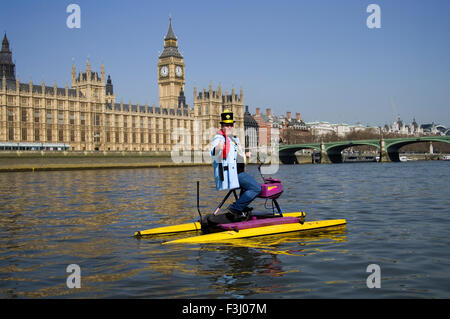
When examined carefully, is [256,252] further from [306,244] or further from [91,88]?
[91,88]

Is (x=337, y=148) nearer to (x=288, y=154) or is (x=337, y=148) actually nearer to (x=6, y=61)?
(x=288, y=154)

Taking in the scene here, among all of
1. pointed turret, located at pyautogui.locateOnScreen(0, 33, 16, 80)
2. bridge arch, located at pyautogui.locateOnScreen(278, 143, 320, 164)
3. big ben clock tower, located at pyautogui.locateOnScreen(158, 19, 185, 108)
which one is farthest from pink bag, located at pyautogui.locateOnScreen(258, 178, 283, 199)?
big ben clock tower, located at pyautogui.locateOnScreen(158, 19, 185, 108)

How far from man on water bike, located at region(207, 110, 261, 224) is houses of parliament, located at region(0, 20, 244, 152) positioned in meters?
48.5

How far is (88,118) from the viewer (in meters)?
91.9

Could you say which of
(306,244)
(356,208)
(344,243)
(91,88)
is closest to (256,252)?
(306,244)

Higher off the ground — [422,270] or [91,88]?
[91,88]

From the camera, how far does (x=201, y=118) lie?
125750 millimetres

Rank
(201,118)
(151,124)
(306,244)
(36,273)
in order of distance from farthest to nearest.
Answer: (201,118) → (151,124) → (306,244) → (36,273)

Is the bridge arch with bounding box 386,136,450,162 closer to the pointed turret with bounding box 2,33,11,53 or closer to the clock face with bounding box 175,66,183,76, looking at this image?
the clock face with bounding box 175,66,183,76

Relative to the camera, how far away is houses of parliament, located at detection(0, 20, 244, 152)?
3123 inches

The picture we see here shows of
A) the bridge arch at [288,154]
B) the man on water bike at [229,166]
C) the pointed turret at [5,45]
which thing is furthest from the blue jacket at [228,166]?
the bridge arch at [288,154]

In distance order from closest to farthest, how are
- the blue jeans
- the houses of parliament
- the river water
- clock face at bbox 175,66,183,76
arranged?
the river water
the blue jeans
the houses of parliament
clock face at bbox 175,66,183,76

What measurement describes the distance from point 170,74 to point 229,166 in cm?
13205
